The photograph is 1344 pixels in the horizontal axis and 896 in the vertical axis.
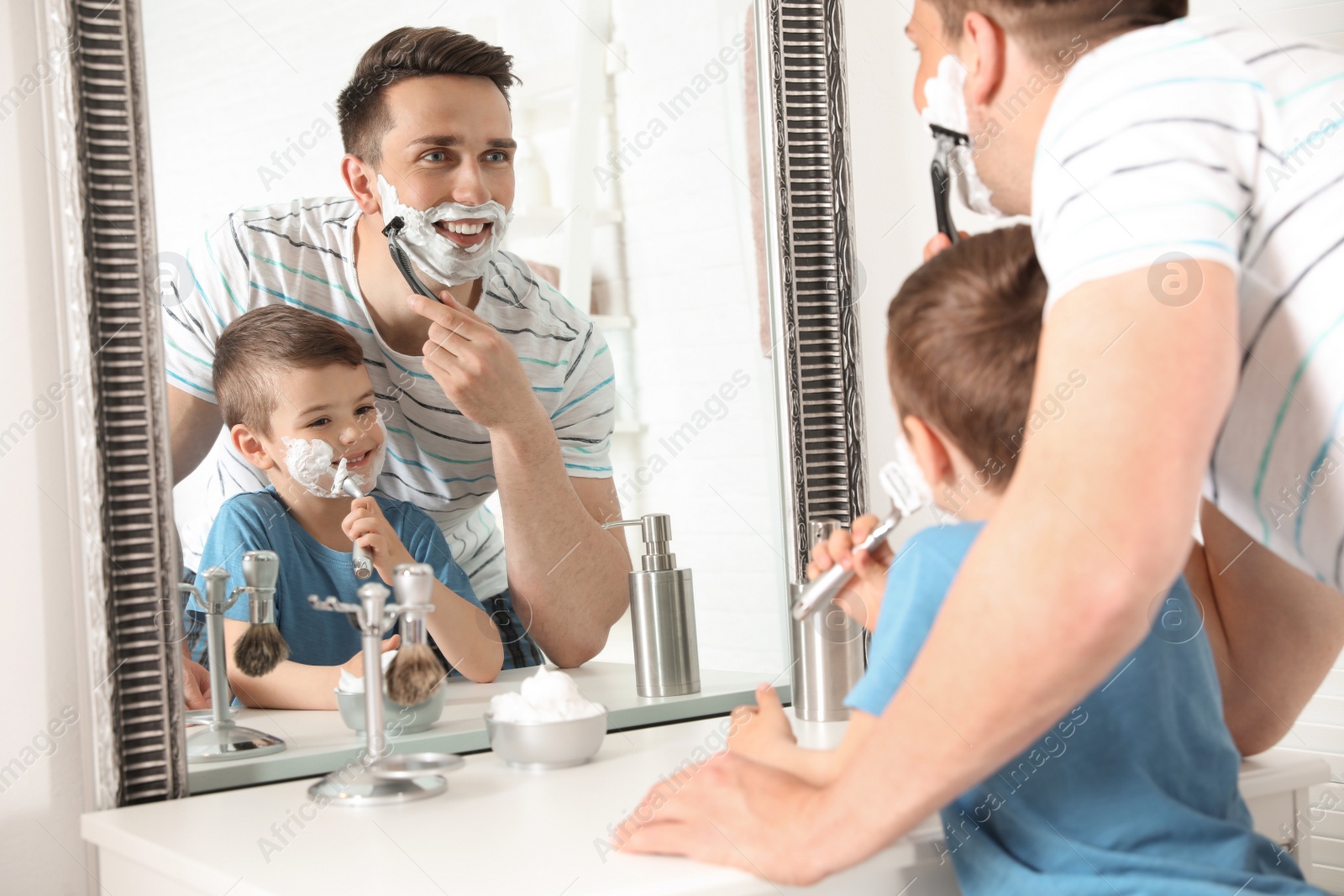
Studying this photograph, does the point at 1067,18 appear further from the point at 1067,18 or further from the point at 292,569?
the point at 292,569

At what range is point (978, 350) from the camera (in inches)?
26.0

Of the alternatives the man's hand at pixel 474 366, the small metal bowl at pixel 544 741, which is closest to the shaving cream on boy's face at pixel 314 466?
the man's hand at pixel 474 366

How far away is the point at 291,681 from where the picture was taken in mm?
890

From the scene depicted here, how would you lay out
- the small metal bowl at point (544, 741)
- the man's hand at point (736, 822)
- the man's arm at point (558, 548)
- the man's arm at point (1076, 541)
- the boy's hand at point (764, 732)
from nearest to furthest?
the man's arm at point (1076, 541) → the man's hand at point (736, 822) → the boy's hand at point (764, 732) → the small metal bowl at point (544, 741) → the man's arm at point (558, 548)

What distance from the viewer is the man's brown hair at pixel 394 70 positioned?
3.00 feet

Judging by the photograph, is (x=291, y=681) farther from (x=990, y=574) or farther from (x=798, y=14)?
(x=798, y=14)

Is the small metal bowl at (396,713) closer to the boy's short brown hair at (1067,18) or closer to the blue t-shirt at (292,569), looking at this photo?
the blue t-shirt at (292,569)

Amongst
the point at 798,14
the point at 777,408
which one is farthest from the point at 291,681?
the point at 798,14

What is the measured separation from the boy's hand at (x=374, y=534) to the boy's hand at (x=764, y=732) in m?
0.31

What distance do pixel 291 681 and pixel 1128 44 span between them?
28.5 inches

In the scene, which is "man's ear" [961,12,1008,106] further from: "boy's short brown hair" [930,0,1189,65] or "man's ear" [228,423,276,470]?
"man's ear" [228,423,276,470]

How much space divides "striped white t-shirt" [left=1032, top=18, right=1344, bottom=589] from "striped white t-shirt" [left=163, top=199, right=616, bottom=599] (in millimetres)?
519

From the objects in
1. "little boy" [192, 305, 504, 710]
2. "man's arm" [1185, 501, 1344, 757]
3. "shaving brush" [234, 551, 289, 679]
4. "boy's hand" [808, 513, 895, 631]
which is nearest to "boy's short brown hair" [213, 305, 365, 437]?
"little boy" [192, 305, 504, 710]

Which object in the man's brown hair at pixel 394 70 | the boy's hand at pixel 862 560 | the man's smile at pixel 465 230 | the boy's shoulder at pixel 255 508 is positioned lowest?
the boy's hand at pixel 862 560
